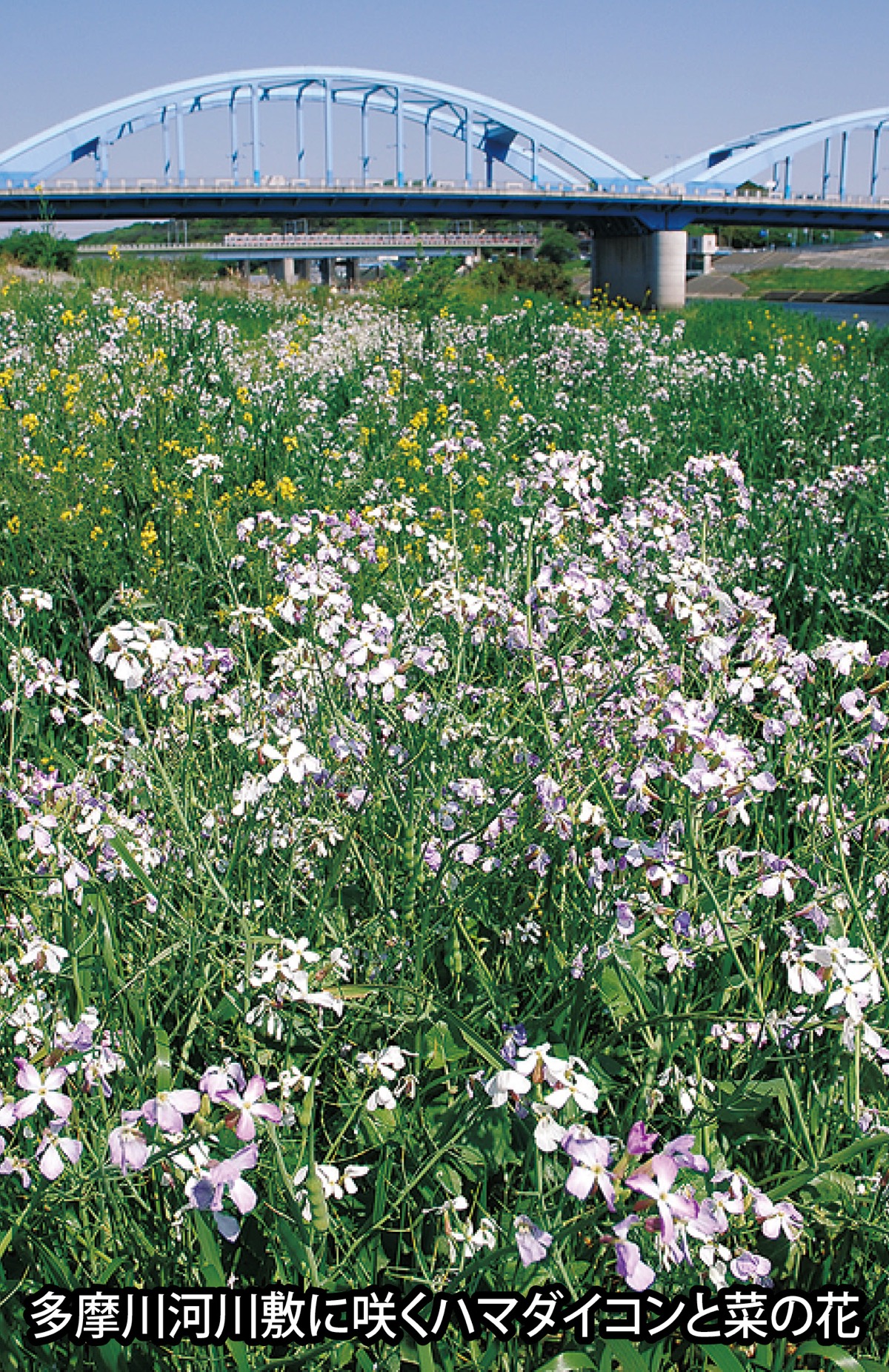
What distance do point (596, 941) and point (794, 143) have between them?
7256 cm

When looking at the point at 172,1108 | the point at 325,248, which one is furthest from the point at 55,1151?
the point at 325,248

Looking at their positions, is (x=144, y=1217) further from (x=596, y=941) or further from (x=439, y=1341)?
(x=596, y=941)

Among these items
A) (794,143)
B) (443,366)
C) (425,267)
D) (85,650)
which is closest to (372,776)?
(85,650)

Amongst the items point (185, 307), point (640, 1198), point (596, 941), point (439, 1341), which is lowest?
point (439, 1341)

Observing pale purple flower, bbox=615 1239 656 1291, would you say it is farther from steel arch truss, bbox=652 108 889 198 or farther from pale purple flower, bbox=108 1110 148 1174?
steel arch truss, bbox=652 108 889 198

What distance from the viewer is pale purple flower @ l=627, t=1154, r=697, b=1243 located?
999 millimetres

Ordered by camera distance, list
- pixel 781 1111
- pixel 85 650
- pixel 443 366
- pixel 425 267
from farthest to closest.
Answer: pixel 425 267
pixel 443 366
pixel 85 650
pixel 781 1111

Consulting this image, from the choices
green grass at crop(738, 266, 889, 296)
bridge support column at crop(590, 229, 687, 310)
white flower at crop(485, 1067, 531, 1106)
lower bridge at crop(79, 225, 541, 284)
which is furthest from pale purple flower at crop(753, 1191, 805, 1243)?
lower bridge at crop(79, 225, 541, 284)

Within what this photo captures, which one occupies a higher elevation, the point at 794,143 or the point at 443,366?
the point at 794,143

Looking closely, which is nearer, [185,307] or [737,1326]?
[737,1326]

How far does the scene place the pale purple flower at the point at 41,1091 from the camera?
1.22 m

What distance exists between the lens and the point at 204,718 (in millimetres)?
2348

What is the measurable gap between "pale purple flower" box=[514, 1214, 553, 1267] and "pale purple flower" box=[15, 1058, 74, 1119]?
55cm

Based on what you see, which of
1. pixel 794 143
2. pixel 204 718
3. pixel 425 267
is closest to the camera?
pixel 204 718
